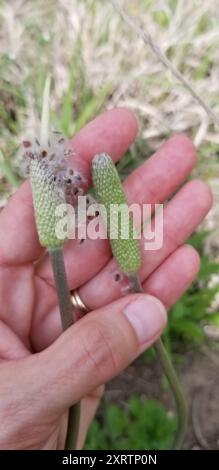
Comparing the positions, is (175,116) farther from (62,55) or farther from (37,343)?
(37,343)

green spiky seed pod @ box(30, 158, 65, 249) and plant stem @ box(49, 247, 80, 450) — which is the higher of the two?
green spiky seed pod @ box(30, 158, 65, 249)

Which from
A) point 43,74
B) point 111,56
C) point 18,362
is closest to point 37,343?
point 18,362

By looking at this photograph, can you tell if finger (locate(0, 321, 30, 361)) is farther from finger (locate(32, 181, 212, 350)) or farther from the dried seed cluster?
the dried seed cluster

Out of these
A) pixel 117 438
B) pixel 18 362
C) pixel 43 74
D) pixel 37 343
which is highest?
pixel 43 74

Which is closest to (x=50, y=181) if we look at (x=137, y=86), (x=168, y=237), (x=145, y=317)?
(x=145, y=317)

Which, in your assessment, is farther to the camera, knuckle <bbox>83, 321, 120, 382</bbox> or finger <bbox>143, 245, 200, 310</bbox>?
finger <bbox>143, 245, 200, 310</bbox>

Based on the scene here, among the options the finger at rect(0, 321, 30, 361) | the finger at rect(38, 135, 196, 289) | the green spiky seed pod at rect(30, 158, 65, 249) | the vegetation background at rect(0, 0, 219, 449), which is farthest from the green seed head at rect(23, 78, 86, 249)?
the vegetation background at rect(0, 0, 219, 449)

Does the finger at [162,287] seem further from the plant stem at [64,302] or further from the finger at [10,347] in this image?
the plant stem at [64,302]
